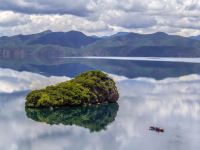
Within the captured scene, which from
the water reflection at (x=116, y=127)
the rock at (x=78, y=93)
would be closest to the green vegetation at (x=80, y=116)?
the water reflection at (x=116, y=127)

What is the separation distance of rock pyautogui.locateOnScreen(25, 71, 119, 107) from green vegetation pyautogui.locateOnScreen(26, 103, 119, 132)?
202 centimetres

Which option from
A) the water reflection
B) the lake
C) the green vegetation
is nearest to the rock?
the green vegetation

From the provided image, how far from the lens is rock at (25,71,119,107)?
12306cm

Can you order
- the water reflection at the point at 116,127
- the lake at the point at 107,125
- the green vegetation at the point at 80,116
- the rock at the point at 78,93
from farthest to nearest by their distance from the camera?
the rock at the point at 78,93, the green vegetation at the point at 80,116, the lake at the point at 107,125, the water reflection at the point at 116,127

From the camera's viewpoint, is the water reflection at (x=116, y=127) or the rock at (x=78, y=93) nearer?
the water reflection at (x=116, y=127)

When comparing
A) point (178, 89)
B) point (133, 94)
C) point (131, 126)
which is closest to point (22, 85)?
point (133, 94)

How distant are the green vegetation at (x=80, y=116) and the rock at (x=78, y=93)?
2.02 metres

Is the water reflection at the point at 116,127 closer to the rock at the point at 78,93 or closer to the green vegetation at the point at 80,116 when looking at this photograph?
the green vegetation at the point at 80,116

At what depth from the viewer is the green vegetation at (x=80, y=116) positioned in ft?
355

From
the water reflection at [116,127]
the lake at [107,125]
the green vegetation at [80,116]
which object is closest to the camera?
the water reflection at [116,127]

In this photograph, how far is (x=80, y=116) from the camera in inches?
4552

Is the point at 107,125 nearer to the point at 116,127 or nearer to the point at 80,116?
the point at 116,127

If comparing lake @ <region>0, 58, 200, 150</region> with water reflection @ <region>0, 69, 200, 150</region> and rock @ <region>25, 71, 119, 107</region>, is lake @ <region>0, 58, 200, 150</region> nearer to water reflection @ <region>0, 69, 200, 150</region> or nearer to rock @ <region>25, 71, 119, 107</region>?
water reflection @ <region>0, 69, 200, 150</region>

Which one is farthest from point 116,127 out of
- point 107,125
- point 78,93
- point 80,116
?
point 78,93
